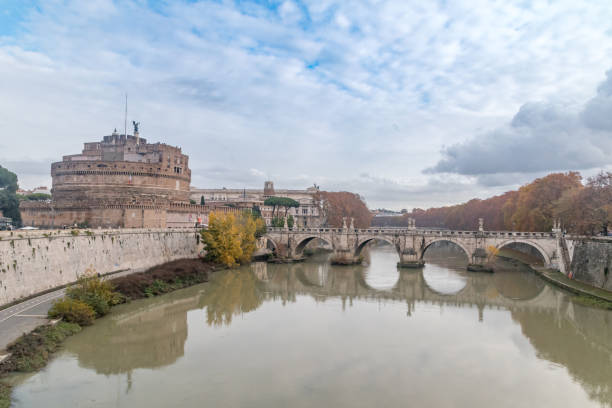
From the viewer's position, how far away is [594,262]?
82.4ft

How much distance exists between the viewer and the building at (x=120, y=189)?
126ft

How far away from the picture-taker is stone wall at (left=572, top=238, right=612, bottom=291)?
23.3 m

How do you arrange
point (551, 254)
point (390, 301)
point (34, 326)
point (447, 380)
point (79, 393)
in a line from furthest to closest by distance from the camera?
point (551, 254) < point (390, 301) < point (34, 326) < point (447, 380) < point (79, 393)

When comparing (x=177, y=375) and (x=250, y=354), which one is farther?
(x=250, y=354)

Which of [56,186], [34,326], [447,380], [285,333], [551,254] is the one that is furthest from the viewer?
[56,186]

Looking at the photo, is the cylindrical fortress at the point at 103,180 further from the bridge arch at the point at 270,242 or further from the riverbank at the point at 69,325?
the riverbank at the point at 69,325

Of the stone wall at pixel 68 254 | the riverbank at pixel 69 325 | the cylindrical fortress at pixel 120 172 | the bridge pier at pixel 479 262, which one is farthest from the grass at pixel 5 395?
the bridge pier at pixel 479 262

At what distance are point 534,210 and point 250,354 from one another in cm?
3224

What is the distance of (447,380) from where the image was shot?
12859 mm

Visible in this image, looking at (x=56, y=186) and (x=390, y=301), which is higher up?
(x=56, y=186)

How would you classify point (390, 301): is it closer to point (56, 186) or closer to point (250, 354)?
point (250, 354)

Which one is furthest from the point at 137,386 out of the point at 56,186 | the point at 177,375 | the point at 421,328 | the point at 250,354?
the point at 56,186

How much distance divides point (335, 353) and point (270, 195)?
6188 centimetres

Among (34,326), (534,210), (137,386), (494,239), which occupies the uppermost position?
(534,210)
